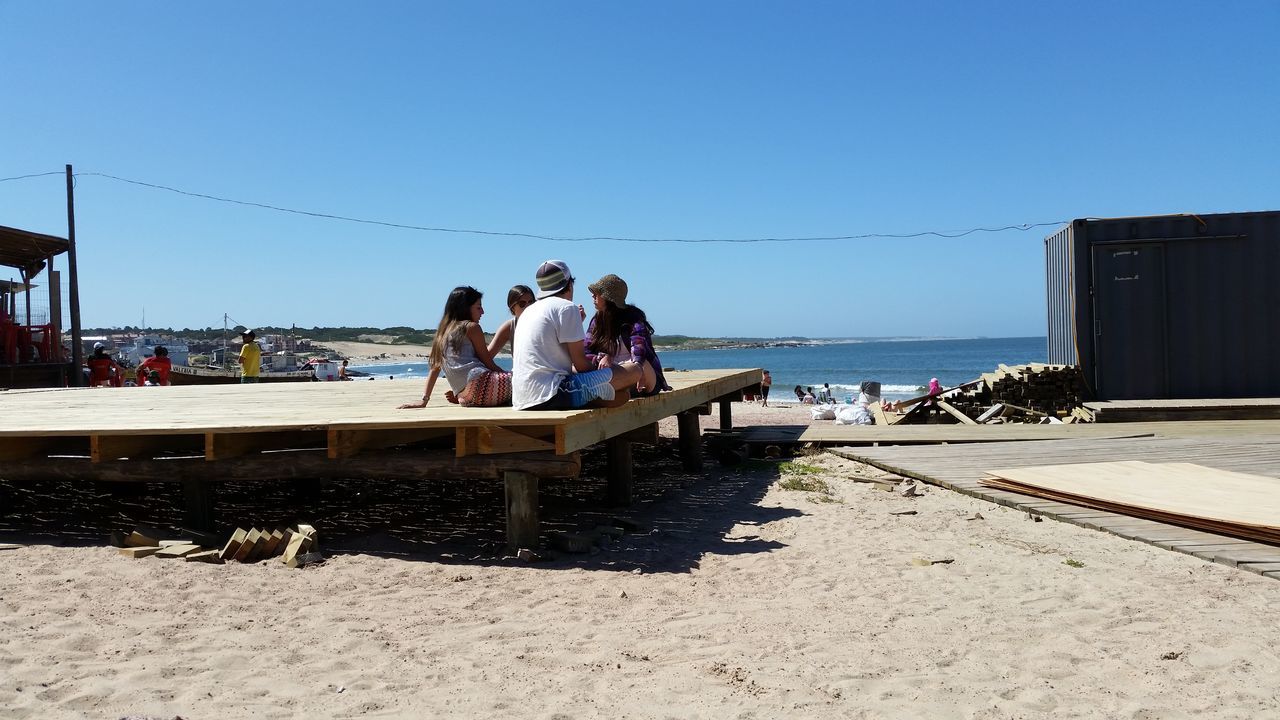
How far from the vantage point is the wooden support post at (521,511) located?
4.77 metres

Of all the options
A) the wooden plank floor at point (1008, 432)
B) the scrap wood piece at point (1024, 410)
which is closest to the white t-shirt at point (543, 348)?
the wooden plank floor at point (1008, 432)

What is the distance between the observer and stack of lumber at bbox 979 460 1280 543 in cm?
468

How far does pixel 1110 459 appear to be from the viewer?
734cm

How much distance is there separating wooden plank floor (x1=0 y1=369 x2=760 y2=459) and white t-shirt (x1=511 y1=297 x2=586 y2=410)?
15 centimetres

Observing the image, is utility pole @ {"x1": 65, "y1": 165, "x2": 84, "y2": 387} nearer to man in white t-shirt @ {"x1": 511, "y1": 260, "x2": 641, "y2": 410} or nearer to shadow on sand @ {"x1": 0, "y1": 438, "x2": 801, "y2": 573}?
shadow on sand @ {"x1": 0, "y1": 438, "x2": 801, "y2": 573}

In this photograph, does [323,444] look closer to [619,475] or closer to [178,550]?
[178,550]

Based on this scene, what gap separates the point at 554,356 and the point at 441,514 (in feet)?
6.70

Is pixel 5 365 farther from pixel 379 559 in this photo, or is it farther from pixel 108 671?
pixel 108 671

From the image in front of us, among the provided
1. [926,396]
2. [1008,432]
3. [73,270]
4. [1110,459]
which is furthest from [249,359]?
[1110,459]

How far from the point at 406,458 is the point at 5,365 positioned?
13594mm

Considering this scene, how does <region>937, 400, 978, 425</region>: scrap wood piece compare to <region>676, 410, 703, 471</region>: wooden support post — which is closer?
<region>676, 410, 703, 471</region>: wooden support post

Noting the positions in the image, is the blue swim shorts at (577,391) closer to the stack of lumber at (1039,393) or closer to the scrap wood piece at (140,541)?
the scrap wood piece at (140,541)

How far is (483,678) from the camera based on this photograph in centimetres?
295

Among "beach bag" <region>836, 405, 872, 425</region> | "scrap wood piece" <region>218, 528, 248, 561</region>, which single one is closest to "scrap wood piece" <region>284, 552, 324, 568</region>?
"scrap wood piece" <region>218, 528, 248, 561</region>
